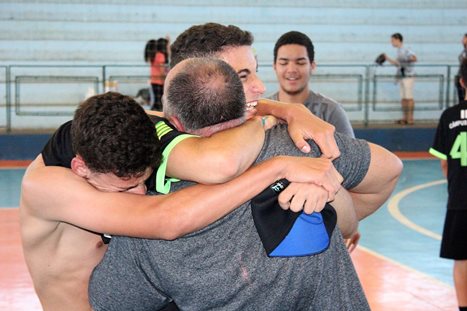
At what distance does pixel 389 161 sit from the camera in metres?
2.51

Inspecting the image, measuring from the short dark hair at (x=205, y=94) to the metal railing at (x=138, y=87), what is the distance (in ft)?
41.0

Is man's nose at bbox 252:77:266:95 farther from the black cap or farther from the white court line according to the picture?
the white court line

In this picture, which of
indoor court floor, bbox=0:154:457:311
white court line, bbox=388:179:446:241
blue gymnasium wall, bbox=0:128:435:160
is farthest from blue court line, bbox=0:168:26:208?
white court line, bbox=388:179:446:241

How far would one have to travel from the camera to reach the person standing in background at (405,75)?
647 inches

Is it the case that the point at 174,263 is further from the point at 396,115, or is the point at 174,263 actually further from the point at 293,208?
the point at 396,115

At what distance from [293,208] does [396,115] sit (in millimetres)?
15076

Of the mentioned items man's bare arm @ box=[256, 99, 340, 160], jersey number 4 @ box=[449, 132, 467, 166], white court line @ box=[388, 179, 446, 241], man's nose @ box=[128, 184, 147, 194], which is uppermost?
man's bare arm @ box=[256, 99, 340, 160]

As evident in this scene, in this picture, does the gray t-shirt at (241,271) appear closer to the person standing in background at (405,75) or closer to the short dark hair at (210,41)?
the short dark hair at (210,41)

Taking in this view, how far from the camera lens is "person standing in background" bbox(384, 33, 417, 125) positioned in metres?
16.4

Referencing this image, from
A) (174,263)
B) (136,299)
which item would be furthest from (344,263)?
(136,299)

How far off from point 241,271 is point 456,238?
3.44 metres

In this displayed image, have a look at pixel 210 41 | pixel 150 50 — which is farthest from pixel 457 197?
pixel 150 50

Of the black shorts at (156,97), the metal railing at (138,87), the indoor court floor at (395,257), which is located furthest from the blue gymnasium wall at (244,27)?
the indoor court floor at (395,257)

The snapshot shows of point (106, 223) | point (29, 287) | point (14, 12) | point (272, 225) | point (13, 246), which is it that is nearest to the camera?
point (272, 225)
